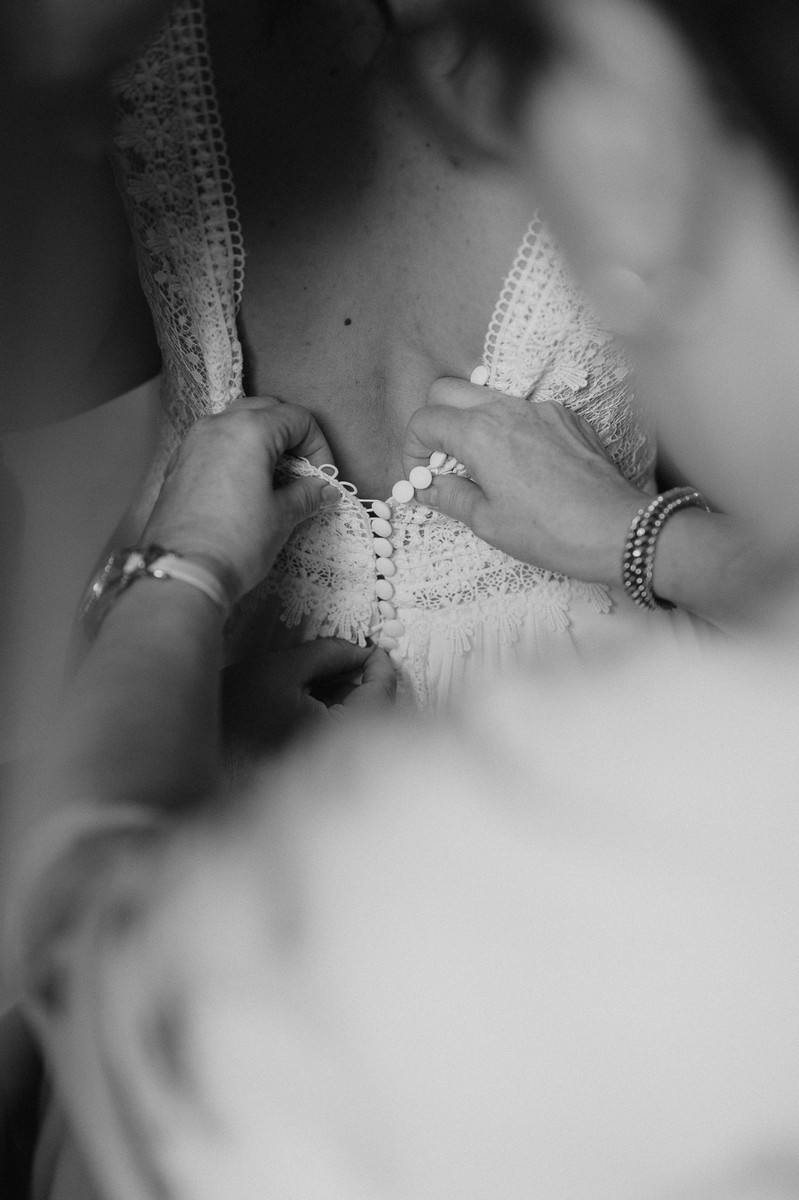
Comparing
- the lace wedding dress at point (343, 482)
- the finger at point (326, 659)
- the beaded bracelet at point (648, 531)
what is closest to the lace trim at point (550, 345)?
the lace wedding dress at point (343, 482)

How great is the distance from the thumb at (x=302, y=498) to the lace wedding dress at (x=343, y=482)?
19 millimetres

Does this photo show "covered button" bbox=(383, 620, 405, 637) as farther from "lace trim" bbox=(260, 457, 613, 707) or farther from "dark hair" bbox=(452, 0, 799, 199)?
"dark hair" bbox=(452, 0, 799, 199)

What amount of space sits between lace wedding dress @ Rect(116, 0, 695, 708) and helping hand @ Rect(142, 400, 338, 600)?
0.18 feet

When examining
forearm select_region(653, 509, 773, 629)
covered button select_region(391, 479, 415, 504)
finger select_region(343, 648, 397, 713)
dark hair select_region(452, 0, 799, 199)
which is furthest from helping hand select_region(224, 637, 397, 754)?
dark hair select_region(452, 0, 799, 199)

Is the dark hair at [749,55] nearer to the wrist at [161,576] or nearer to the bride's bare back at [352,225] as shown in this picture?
the bride's bare back at [352,225]

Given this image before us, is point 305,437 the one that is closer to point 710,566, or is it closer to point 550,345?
point 550,345

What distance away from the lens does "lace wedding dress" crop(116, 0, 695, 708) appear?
0.60 meters

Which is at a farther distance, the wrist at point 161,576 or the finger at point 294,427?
the finger at point 294,427

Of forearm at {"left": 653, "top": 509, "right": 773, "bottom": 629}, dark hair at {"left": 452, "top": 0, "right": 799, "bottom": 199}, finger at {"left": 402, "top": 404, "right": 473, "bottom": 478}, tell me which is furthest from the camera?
finger at {"left": 402, "top": 404, "right": 473, "bottom": 478}

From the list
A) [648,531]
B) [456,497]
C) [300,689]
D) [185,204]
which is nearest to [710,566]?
[648,531]

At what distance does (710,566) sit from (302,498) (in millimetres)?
257

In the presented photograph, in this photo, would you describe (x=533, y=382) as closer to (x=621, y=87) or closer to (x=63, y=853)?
(x=621, y=87)

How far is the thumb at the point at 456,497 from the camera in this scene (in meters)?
0.67

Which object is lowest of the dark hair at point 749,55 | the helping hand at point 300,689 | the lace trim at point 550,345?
the helping hand at point 300,689
